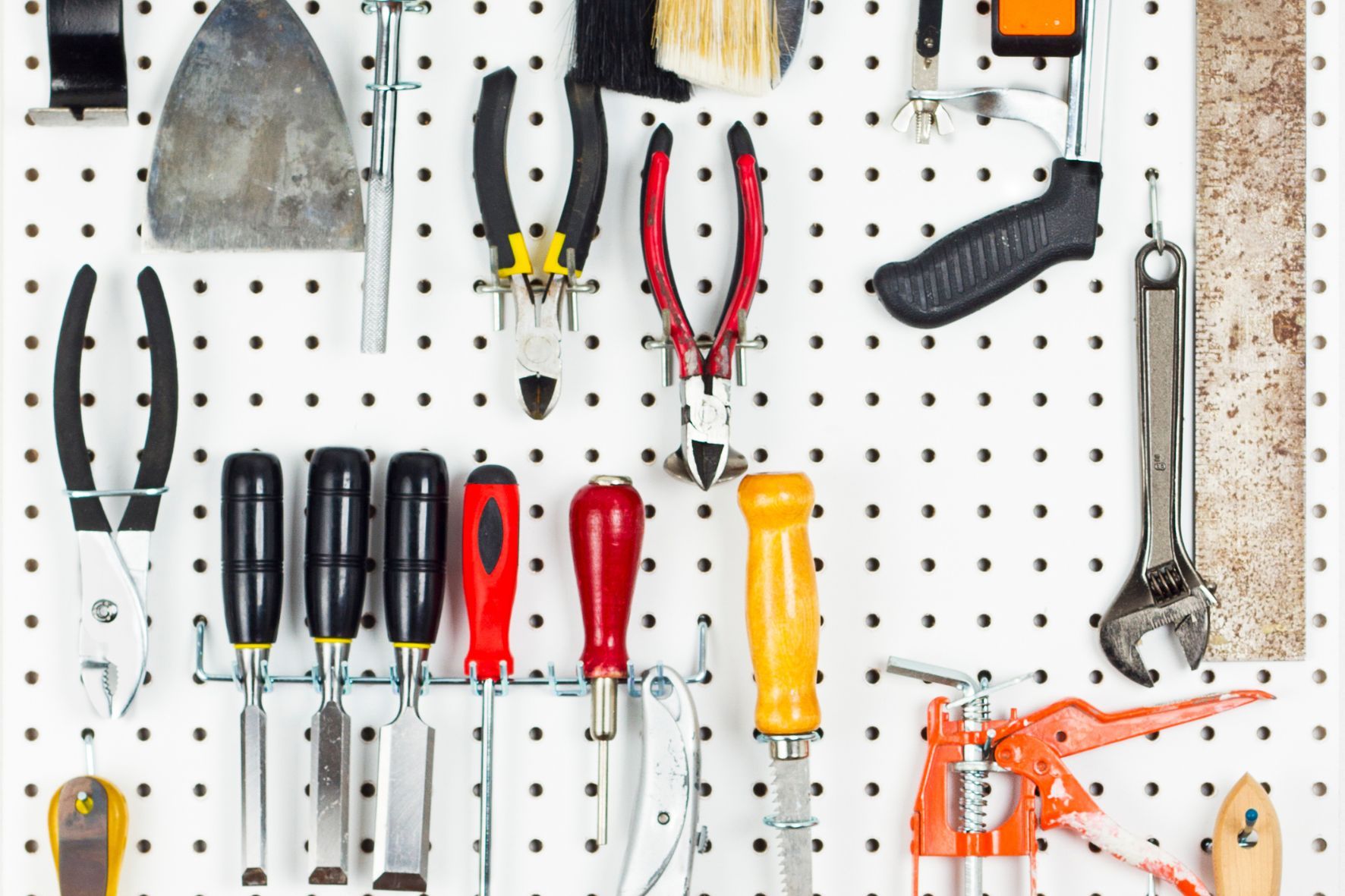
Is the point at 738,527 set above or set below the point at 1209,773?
above

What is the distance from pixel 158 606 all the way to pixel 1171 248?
37.3 inches

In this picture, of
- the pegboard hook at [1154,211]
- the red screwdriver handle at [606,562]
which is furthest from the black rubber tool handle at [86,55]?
the pegboard hook at [1154,211]

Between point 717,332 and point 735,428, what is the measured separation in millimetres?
90

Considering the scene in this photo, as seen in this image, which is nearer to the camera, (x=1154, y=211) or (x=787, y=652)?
(x=787, y=652)

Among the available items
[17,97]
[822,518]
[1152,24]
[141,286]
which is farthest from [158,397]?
[1152,24]

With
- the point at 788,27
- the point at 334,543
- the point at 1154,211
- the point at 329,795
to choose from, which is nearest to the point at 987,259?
the point at 1154,211

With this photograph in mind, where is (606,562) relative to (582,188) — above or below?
below

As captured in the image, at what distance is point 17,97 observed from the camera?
1.07 metres

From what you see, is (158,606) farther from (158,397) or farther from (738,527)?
(738,527)

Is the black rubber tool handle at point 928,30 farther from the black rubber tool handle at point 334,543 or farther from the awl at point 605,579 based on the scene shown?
the black rubber tool handle at point 334,543

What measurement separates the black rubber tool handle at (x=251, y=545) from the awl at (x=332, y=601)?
30mm

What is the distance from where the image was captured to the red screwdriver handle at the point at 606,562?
98 cm

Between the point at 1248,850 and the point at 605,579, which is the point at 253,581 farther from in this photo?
the point at 1248,850

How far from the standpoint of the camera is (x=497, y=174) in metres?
1.01
